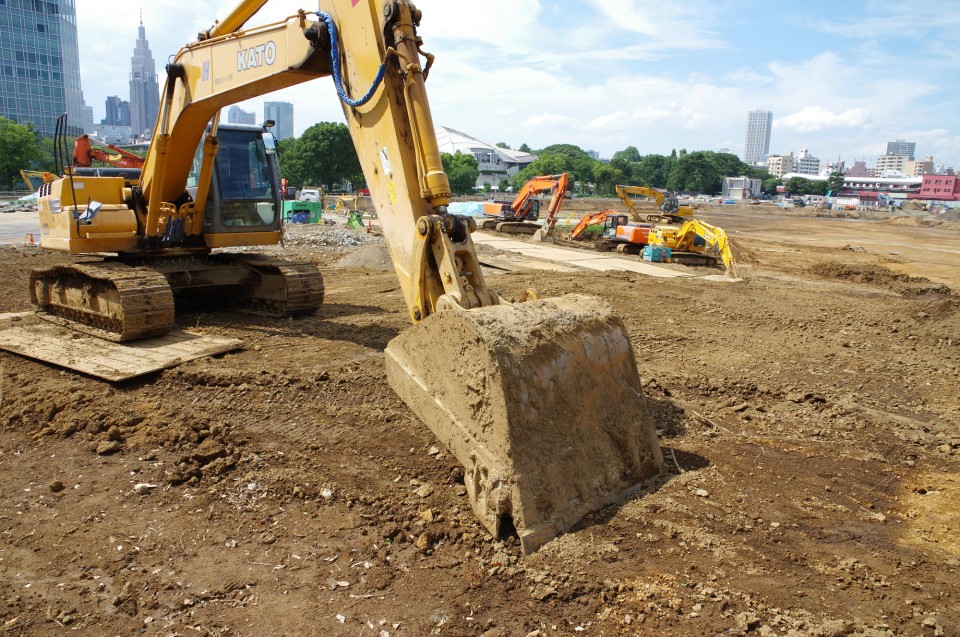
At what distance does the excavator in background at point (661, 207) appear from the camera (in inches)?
877

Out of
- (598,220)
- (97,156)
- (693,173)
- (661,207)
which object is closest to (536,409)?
(97,156)

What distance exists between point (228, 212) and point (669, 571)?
6888mm

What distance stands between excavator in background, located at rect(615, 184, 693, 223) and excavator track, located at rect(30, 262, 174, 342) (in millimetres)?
17769

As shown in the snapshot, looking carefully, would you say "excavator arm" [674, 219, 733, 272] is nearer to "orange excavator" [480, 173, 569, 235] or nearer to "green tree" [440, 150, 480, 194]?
"orange excavator" [480, 173, 569, 235]

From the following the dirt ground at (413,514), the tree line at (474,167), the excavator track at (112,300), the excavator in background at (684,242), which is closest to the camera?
the dirt ground at (413,514)

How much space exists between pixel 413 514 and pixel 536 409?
3.02ft

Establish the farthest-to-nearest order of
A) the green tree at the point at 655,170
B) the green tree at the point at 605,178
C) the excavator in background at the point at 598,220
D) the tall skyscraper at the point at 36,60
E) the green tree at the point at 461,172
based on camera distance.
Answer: the green tree at the point at 655,170 < the green tree at the point at 605,178 < the tall skyscraper at the point at 36,60 < the green tree at the point at 461,172 < the excavator in background at the point at 598,220

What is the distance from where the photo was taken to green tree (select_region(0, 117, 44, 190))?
4662cm

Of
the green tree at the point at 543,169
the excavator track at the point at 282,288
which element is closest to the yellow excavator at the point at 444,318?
the excavator track at the point at 282,288

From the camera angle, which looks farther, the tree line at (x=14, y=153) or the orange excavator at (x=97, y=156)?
the tree line at (x=14, y=153)

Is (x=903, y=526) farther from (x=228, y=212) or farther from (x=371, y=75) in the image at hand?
(x=228, y=212)

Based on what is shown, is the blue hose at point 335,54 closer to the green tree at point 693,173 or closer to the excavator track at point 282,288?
the excavator track at point 282,288

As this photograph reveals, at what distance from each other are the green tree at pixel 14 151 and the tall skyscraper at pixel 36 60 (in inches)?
1283

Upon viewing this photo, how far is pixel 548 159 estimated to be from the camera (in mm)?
95812
